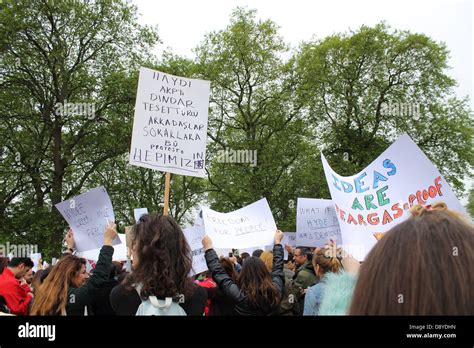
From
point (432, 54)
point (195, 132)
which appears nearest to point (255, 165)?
point (432, 54)

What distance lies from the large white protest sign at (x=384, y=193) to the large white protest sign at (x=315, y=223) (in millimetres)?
2805

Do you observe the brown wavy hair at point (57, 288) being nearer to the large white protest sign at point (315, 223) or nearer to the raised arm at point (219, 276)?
the raised arm at point (219, 276)

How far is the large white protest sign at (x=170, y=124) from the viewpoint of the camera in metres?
7.30

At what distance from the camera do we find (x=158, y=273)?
11.5ft

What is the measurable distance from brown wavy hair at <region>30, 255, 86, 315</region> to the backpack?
1.16 metres

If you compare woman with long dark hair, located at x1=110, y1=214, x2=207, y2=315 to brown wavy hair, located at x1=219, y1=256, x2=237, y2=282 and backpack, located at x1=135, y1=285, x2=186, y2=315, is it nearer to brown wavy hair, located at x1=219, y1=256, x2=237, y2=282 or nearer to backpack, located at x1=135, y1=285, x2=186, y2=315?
backpack, located at x1=135, y1=285, x2=186, y2=315

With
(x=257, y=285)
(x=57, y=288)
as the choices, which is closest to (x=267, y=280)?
(x=257, y=285)

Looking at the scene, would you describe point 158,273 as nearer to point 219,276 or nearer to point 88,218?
point 219,276

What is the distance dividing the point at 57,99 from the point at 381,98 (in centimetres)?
1708

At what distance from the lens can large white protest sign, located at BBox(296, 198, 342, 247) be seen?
30.7 ft

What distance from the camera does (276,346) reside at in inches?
82.2

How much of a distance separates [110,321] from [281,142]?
28756 mm

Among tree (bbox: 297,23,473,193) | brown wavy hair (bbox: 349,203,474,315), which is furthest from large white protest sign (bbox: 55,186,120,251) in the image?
tree (bbox: 297,23,473,193)

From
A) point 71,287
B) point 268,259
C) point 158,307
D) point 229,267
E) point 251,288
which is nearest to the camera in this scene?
point 158,307
